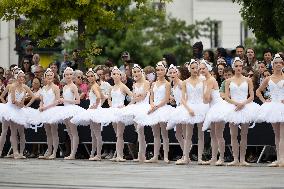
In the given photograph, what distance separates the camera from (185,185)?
2022cm

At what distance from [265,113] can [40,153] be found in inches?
281

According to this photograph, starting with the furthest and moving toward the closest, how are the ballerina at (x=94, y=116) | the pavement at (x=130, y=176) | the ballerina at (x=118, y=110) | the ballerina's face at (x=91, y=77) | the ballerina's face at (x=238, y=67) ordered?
the ballerina's face at (x=91, y=77)
the ballerina at (x=94, y=116)
the ballerina at (x=118, y=110)
the ballerina's face at (x=238, y=67)
the pavement at (x=130, y=176)

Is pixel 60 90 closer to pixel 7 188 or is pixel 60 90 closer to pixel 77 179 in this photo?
pixel 77 179

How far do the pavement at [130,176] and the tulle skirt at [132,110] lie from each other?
1.24 m

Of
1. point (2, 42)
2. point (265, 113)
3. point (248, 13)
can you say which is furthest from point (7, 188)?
point (2, 42)

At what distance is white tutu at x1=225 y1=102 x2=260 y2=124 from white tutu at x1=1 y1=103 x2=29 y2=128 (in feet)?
19.2

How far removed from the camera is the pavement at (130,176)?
2017 cm

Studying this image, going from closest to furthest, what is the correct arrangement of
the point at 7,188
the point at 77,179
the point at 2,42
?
the point at 7,188
the point at 77,179
the point at 2,42

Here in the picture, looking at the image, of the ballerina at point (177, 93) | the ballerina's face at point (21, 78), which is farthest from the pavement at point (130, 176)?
the ballerina's face at point (21, 78)

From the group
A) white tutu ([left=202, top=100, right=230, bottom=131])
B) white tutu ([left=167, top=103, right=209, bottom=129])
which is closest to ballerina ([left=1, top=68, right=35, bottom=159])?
white tutu ([left=167, top=103, right=209, bottom=129])

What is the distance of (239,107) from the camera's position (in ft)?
86.4

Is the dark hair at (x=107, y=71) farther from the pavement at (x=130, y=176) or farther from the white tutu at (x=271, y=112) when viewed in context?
the white tutu at (x=271, y=112)

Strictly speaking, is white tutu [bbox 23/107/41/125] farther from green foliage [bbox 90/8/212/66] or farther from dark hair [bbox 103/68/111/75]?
green foliage [bbox 90/8/212/66]

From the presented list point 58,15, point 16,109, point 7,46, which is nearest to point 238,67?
point 16,109
